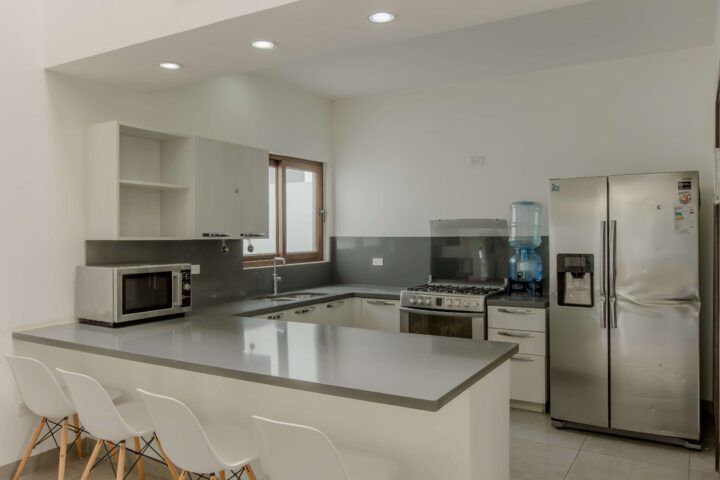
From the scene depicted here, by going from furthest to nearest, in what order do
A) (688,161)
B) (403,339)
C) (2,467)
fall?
(688,161), (2,467), (403,339)

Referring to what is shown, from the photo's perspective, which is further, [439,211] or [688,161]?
[439,211]

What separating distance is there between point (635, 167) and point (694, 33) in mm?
1033

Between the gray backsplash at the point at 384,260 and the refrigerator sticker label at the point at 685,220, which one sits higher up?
the refrigerator sticker label at the point at 685,220

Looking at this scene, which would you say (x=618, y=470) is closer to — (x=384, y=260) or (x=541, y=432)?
(x=541, y=432)

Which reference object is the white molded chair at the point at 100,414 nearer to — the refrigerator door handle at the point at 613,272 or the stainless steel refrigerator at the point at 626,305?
the stainless steel refrigerator at the point at 626,305

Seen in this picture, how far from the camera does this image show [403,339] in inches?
109

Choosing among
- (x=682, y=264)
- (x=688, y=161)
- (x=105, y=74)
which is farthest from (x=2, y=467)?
(x=688, y=161)

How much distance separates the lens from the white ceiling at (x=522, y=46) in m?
3.55

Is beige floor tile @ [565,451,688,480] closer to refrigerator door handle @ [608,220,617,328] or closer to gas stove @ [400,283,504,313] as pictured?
refrigerator door handle @ [608,220,617,328]

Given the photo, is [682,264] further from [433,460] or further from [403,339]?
[433,460]

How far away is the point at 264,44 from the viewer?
110 inches

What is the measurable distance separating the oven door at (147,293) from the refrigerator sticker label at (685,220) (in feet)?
10.7

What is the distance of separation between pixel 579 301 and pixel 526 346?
1.88ft

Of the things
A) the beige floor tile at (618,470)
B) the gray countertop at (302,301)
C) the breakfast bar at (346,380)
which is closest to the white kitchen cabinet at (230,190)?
the gray countertop at (302,301)
